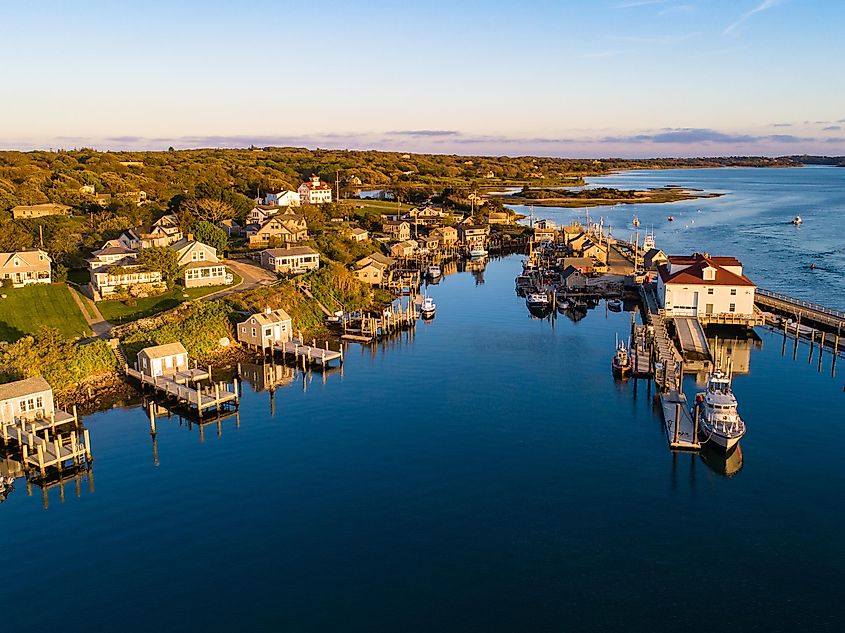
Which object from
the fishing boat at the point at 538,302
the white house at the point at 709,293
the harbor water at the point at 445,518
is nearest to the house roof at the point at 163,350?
the harbor water at the point at 445,518

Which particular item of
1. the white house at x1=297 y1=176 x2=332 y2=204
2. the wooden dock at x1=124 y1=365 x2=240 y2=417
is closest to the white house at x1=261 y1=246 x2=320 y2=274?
the wooden dock at x1=124 y1=365 x2=240 y2=417

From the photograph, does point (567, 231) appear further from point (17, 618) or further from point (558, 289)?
point (17, 618)

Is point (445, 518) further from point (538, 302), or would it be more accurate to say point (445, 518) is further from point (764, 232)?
point (764, 232)

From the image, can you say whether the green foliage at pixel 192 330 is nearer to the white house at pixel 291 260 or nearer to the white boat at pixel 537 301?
the white house at pixel 291 260

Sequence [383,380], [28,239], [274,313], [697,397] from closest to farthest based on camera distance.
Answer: [697,397] → [383,380] → [274,313] → [28,239]

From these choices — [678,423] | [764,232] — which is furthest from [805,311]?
[764,232]

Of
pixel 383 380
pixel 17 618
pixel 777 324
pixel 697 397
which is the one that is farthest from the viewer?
pixel 777 324

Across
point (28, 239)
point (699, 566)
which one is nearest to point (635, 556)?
point (699, 566)
